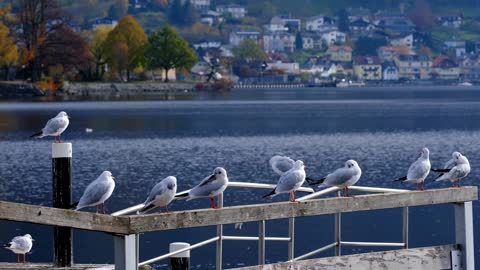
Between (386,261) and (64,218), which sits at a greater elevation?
(64,218)

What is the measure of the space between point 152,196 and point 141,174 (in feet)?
88.0

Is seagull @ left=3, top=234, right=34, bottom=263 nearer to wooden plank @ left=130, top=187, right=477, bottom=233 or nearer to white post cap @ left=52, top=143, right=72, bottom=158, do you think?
white post cap @ left=52, top=143, right=72, bottom=158

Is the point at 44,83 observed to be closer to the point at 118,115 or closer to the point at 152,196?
the point at 118,115

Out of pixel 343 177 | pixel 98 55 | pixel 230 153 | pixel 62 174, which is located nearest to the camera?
pixel 343 177

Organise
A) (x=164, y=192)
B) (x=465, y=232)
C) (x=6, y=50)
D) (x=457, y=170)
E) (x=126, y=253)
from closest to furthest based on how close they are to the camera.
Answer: (x=126, y=253) → (x=164, y=192) → (x=465, y=232) → (x=457, y=170) → (x=6, y=50)

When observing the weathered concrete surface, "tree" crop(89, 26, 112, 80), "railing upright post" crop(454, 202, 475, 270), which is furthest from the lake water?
"tree" crop(89, 26, 112, 80)

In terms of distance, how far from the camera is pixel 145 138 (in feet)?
184

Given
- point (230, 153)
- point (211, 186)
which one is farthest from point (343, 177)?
point (230, 153)

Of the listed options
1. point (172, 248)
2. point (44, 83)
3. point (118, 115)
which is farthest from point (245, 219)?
point (44, 83)

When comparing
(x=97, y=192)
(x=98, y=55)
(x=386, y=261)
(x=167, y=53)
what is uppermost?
(x=97, y=192)

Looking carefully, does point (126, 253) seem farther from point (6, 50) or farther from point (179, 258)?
point (6, 50)

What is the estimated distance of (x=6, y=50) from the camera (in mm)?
106812

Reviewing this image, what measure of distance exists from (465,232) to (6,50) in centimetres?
9732

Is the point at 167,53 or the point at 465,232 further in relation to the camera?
the point at 167,53
